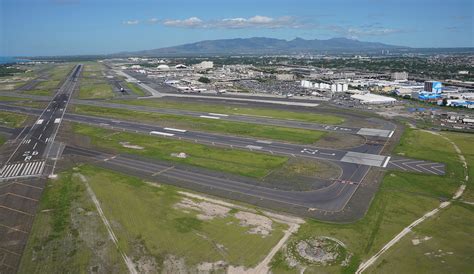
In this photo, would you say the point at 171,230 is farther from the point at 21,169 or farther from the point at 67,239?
the point at 21,169

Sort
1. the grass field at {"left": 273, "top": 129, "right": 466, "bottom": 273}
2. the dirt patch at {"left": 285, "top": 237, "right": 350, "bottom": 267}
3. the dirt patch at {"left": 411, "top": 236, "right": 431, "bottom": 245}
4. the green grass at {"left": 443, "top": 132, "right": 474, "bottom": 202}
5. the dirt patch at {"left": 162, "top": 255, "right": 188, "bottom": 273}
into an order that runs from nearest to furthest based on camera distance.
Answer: the dirt patch at {"left": 162, "top": 255, "right": 188, "bottom": 273} < the dirt patch at {"left": 285, "top": 237, "right": 350, "bottom": 267} < the grass field at {"left": 273, "top": 129, "right": 466, "bottom": 273} < the dirt patch at {"left": 411, "top": 236, "right": 431, "bottom": 245} < the green grass at {"left": 443, "top": 132, "right": 474, "bottom": 202}

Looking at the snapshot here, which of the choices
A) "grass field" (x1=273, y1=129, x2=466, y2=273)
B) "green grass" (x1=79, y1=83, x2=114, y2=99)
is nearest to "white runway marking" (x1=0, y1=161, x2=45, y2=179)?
"grass field" (x1=273, y1=129, x2=466, y2=273)

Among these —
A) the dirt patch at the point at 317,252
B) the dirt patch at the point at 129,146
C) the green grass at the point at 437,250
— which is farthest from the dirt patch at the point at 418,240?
the dirt patch at the point at 129,146

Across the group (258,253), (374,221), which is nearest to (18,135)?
(258,253)

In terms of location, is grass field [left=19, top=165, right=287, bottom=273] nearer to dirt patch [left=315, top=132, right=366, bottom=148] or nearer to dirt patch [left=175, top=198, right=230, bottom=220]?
dirt patch [left=175, top=198, right=230, bottom=220]

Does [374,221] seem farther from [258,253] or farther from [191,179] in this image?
[191,179]

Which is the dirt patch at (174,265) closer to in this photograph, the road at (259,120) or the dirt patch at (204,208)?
the dirt patch at (204,208)
